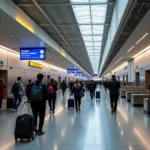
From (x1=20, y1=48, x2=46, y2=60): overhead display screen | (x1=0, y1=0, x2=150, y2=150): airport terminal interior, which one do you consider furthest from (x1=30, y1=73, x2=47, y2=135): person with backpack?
(x1=20, y1=48, x2=46, y2=60): overhead display screen

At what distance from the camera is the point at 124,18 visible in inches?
420

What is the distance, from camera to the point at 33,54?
18969 mm

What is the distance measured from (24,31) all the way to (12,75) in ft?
33.6

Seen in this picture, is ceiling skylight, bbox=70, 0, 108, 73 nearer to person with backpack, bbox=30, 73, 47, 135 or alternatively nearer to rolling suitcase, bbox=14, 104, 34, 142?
person with backpack, bbox=30, 73, 47, 135

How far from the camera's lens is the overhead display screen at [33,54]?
18547 millimetres

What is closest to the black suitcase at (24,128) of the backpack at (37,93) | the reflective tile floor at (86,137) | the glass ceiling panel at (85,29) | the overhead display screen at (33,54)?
the reflective tile floor at (86,137)

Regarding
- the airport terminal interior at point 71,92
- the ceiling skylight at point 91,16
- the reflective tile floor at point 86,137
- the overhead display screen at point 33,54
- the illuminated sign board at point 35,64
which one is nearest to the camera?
the reflective tile floor at point 86,137

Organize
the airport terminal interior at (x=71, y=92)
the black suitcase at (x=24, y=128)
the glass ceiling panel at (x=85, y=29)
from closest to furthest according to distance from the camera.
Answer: the black suitcase at (x=24, y=128)
the airport terminal interior at (x=71, y=92)
the glass ceiling panel at (x=85, y=29)

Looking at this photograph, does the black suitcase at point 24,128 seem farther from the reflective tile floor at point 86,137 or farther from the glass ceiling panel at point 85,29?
the glass ceiling panel at point 85,29

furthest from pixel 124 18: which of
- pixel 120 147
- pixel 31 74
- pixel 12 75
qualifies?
pixel 31 74

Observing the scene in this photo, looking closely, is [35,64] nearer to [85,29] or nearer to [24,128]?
[85,29]

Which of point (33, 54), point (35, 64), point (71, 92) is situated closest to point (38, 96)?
point (71, 92)

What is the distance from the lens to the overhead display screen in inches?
730

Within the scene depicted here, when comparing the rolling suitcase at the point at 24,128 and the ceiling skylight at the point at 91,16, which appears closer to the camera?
the rolling suitcase at the point at 24,128
